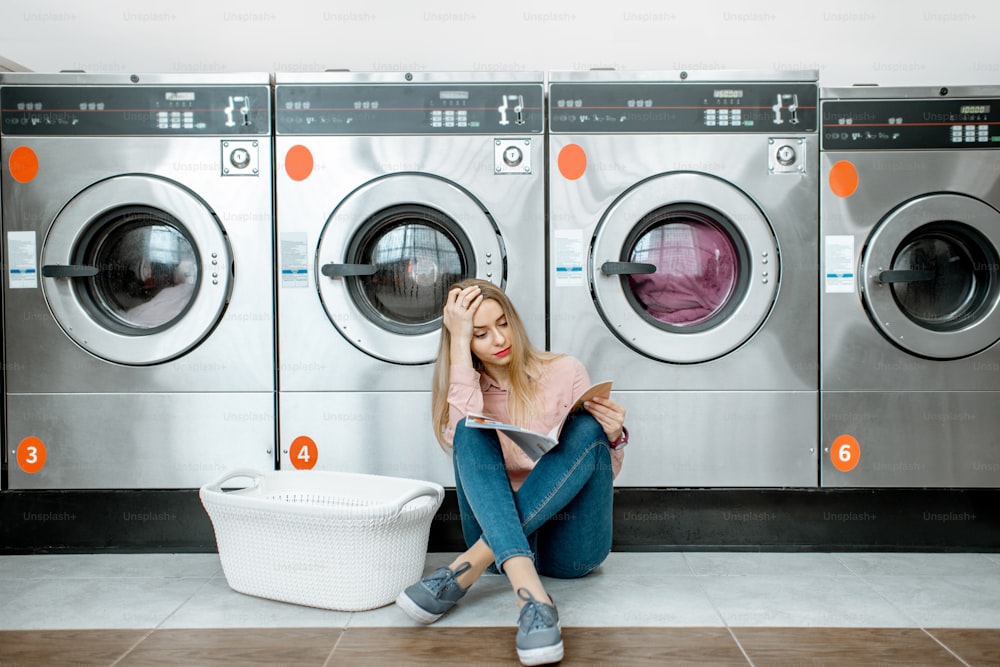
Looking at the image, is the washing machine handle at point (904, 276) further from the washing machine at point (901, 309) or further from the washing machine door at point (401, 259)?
the washing machine door at point (401, 259)

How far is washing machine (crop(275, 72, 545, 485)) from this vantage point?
2.19 meters

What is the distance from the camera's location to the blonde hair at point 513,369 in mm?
1819

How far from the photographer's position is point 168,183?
2.18 metres

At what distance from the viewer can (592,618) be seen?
168 centimetres

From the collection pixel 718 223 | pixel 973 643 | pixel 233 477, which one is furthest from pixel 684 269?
pixel 233 477

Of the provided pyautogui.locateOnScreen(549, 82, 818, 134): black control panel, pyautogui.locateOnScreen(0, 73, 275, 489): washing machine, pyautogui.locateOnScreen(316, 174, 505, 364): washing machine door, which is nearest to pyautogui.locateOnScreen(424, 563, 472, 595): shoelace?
pyautogui.locateOnScreen(316, 174, 505, 364): washing machine door

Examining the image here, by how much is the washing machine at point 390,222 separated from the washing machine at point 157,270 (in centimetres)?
9

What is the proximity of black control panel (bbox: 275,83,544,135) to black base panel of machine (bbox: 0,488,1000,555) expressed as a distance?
1144 millimetres

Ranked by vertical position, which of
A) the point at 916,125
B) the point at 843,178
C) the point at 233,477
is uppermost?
the point at 916,125

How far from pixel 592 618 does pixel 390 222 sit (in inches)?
50.4

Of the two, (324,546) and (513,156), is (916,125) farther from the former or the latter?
(324,546)

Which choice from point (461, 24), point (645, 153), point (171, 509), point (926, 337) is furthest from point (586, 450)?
point (461, 24)

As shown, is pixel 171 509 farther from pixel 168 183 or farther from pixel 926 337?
pixel 926 337

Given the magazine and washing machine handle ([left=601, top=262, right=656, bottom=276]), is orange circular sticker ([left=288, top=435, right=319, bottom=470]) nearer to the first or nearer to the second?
the magazine
